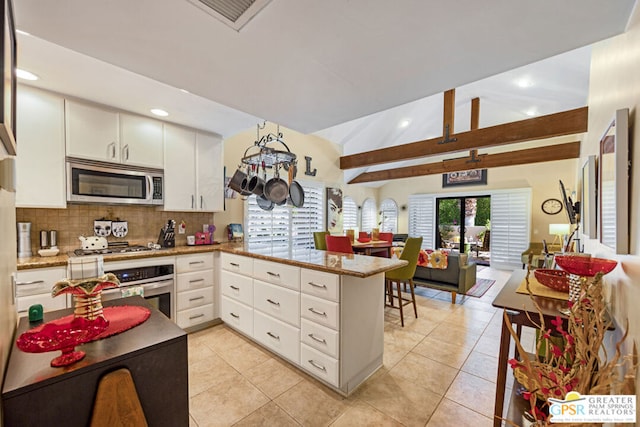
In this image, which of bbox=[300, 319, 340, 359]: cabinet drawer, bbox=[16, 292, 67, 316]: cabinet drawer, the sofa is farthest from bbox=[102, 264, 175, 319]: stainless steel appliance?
the sofa

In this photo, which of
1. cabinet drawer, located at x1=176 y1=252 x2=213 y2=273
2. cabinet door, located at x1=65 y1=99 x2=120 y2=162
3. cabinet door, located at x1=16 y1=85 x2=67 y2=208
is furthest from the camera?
cabinet drawer, located at x1=176 y1=252 x2=213 y2=273

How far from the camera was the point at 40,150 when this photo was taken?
7.14 feet

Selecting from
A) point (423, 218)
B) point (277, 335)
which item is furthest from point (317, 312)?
point (423, 218)

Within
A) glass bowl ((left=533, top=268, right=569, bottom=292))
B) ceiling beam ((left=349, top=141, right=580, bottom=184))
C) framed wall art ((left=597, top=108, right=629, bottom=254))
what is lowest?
glass bowl ((left=533, top=268, right=569, bottom=292))

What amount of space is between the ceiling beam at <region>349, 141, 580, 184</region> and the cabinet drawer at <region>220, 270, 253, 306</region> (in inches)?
206

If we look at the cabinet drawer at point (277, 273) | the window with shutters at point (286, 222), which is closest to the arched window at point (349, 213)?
the window with shutters at point (286, 222)

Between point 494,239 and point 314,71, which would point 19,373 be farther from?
point 494,239

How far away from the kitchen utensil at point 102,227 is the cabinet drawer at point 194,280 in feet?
2.93

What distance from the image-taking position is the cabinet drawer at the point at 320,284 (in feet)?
5.99

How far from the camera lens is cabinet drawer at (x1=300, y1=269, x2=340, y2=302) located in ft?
5.99

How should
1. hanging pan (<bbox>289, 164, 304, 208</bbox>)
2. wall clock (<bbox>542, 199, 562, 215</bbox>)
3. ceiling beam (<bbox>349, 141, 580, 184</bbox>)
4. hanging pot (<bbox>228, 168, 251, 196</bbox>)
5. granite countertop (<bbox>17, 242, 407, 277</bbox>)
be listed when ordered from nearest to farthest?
granite countertop (<bbox>17, 242, 407, 277</bbox>), hanging pot (<bbox>228, 168, 251, 196</bbox>), hanging pan (<bbox>289, 164, 304, 208</bbox>), ceiling beam (<bbox>349, 141, 580, 184</bbox>), wall clock (<bbox>542, 199, 562, 215</bbox>)

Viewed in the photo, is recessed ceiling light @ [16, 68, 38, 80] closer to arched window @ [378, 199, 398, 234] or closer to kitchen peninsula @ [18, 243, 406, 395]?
kitchen peninsula @ [18, 243, 406, 395]

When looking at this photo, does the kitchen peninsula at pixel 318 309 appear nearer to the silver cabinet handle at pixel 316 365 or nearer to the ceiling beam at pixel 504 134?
the silver cabinet handle at pixel 316 365

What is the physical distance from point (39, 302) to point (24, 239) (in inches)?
25.8
